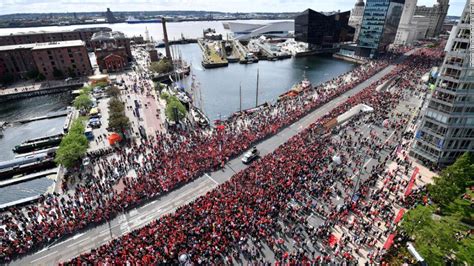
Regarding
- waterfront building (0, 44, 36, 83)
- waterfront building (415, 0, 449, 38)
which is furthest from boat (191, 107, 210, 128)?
waterfront building (415, 0, 449, 38)

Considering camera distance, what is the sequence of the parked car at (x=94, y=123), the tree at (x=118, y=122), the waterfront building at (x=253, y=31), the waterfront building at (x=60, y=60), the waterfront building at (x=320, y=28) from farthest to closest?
the waterfront building at (x=253, y=31), the waterfront building at (x=320, y=28), the waterfront building at (x=60, y=60), the parked car at (x=94, y=123), the tree at (x=118, y=122)

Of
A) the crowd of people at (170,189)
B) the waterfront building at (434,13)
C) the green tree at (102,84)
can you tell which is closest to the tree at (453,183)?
the crowd of people at (170,189)

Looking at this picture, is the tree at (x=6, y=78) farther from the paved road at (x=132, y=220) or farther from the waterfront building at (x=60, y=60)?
the paved road at (x=132, y=220)

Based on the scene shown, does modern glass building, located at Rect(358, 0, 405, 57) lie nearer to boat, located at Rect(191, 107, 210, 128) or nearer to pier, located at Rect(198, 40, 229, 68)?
pier, located at Rect(198, 40, 229, 68)

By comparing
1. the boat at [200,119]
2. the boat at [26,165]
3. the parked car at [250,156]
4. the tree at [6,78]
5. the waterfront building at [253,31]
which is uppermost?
the waterfront building at [253,31]

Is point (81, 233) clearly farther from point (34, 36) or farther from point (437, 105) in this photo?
point (34, 36)

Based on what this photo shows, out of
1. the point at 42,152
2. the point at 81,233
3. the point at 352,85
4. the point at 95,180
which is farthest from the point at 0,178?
the point at 352,85
